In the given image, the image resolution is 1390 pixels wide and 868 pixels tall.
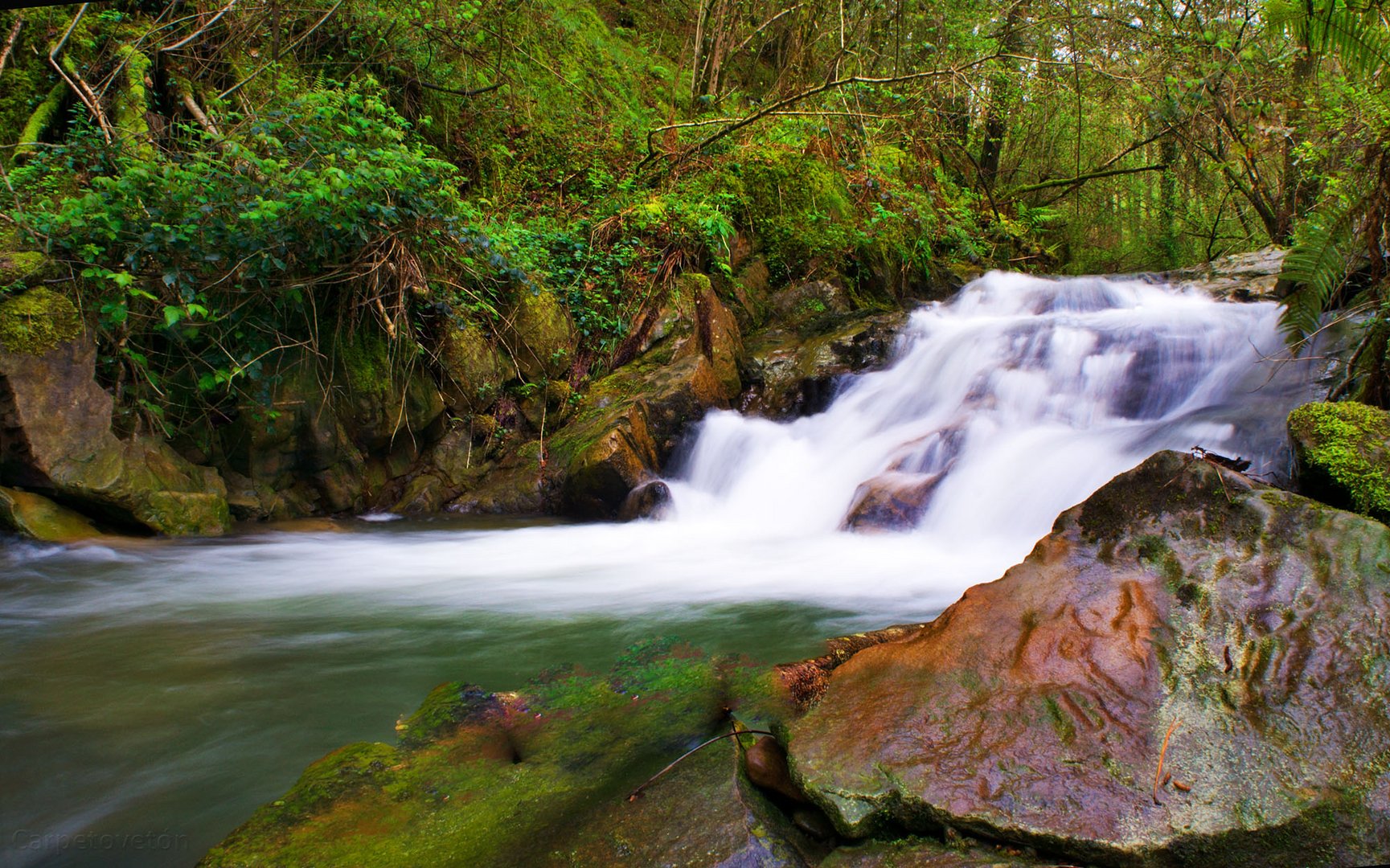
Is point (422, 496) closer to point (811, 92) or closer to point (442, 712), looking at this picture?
point (442, 712)

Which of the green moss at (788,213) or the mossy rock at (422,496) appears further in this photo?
the green moss at (788,213)

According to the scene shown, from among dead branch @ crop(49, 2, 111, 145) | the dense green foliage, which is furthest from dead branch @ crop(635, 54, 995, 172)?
dead branch @ crop(49, 2, 111, 145)

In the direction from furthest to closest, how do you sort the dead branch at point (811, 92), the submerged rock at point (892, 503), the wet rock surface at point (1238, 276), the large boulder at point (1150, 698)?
the wet rock surface at point (1238, 276), the dead branch at point (811, 92), the submerged rock at point (892, 503), the large boulder at point (1150, 698)

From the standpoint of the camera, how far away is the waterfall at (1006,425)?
5.40 metres

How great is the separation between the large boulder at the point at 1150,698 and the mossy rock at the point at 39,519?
5298 mm

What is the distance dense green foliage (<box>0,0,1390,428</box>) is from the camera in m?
5.36

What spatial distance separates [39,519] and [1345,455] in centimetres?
736

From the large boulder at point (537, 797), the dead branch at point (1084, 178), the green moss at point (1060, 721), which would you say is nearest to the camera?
the large boulder at point (537, 797)

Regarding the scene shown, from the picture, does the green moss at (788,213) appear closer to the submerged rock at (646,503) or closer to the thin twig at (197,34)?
the submerged rock at (646,503)

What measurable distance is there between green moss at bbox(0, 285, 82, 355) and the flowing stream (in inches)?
51.9

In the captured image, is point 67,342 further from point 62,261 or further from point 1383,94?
point 1383,94

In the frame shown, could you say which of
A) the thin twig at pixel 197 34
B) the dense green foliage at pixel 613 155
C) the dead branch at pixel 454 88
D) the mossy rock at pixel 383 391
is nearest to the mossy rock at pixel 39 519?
the dense green foliage at pixel 613 155

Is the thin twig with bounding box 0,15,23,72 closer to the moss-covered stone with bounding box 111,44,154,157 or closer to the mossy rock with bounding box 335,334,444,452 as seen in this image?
the moss-covered stone with bounding box 111,44,154,157

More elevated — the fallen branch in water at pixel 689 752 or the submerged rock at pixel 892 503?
the submerged rock at pixel 892 503
